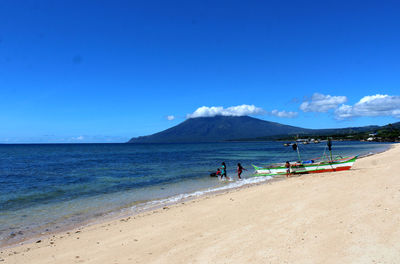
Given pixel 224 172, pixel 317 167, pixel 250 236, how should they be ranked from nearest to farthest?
pixel 250 236
pixel 317 167
pixel 224 172

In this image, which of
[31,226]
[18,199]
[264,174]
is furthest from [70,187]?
[264,174]

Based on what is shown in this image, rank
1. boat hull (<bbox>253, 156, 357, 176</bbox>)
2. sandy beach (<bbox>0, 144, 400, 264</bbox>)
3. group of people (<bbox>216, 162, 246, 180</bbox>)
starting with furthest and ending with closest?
group of people (<bbox>216, 162, 246, 180</bbox>)
boat hull (<bbox>253, 156, 357, 176</bbox>)
sandy beach (<bbox>0, 144, 400, 264</bbox>)

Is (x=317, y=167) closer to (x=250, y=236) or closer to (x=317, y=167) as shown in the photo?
(x=317, y=167)

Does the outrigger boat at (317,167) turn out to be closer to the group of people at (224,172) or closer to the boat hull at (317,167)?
the boat hull at (317,167)

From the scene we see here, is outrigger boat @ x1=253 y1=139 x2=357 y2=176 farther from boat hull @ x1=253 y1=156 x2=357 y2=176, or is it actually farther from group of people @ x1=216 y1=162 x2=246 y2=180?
group of people @ x1=216 y1=162 x2=246 y2=180

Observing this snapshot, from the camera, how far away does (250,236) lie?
845 cm

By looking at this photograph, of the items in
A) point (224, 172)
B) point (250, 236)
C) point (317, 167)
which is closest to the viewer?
point (250, 236)

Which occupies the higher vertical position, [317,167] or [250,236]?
[317,167]

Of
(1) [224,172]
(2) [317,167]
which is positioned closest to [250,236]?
(1) [224,172]

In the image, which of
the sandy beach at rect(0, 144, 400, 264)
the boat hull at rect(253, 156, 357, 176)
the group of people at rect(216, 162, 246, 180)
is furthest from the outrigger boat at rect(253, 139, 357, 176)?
the sandy beach at rect(0, 144, 400, 264)

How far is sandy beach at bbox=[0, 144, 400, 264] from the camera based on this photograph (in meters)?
6.97

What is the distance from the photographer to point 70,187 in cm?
2420

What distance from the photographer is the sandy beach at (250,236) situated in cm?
697

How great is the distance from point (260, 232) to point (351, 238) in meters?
2.62
